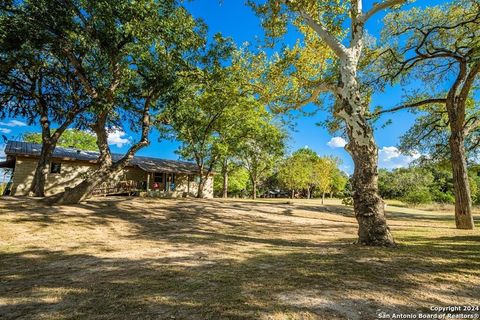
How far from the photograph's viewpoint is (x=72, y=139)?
48938 millimetres

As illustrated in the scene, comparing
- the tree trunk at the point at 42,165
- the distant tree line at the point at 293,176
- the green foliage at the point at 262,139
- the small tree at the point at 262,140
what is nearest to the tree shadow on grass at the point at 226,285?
the tree trunk at the point at 42,165

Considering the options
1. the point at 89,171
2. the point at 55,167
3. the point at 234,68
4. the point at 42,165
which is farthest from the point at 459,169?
the point at 55,167

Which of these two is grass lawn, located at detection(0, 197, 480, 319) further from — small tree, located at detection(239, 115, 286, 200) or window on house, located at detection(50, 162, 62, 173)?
small tree, located at detection(239, 115, 286, 200)

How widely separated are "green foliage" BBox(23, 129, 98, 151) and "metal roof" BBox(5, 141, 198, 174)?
2433cm

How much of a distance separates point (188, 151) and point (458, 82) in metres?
21.4

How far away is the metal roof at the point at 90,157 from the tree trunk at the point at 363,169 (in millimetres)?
24069

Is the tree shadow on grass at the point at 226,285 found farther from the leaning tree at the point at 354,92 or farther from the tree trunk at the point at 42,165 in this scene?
the tree trunk at the point at 42,165

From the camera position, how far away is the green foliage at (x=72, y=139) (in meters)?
46.7

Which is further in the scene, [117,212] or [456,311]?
[117,212]

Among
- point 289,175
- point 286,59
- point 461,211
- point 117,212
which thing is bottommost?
point 117,212

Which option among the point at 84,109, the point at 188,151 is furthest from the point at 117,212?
the point at 188,151

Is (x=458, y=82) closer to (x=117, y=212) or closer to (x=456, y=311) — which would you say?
(x=456, y=311)

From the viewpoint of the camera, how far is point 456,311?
2643mm

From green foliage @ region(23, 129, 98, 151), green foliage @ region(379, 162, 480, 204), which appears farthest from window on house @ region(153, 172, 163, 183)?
green foliage @ region(379, 162, 480, 204)
